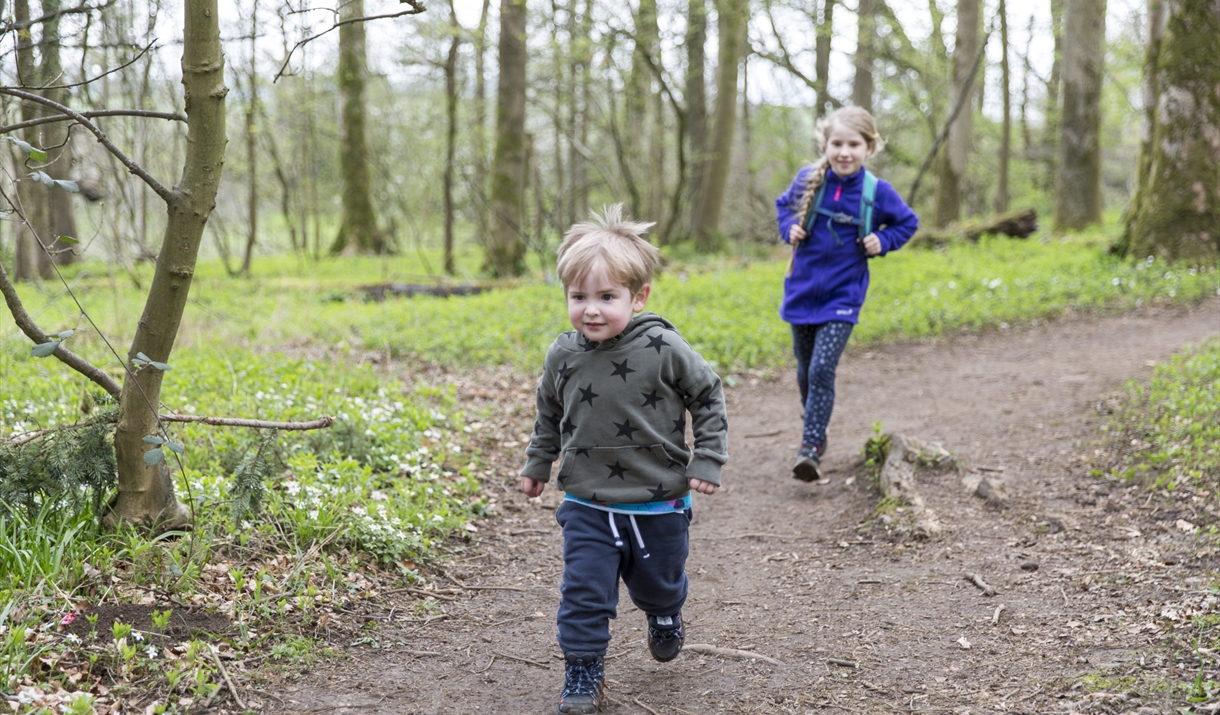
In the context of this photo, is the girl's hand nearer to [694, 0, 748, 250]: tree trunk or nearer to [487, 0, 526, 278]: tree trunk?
[487, 0, 526, 278]: tree trunk

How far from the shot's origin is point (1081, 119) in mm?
13781

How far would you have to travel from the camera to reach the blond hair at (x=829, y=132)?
16.6ft

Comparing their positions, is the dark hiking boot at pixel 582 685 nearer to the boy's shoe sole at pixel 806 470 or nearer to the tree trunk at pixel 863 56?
the boy's shoe sole at pixel 806 470

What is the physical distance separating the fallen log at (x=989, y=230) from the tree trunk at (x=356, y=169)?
1118 centimetres

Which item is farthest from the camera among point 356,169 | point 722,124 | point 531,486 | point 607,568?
point 356,169

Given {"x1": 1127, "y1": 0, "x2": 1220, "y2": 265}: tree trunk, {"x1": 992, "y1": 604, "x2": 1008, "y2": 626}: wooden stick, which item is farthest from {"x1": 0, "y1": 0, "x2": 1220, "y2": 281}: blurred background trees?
{"x1": 992, "y1": 604, "x2": 1008, "y2": 626}: wooden stick

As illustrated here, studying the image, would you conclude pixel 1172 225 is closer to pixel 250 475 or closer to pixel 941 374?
pixel 941 374

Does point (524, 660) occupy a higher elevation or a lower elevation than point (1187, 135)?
lower

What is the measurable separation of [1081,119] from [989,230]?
2209 millimetres

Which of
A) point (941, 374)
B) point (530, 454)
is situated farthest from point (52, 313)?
point (941, 374)

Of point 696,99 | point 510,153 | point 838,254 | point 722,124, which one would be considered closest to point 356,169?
point 510,153

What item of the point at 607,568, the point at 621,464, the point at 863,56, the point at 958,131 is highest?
the point at 863,56

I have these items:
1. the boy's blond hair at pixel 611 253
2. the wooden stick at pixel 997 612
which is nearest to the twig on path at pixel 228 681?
the boy's blond hair at pixel 611 253

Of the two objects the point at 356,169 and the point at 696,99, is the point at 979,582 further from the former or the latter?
the point at 356,169
